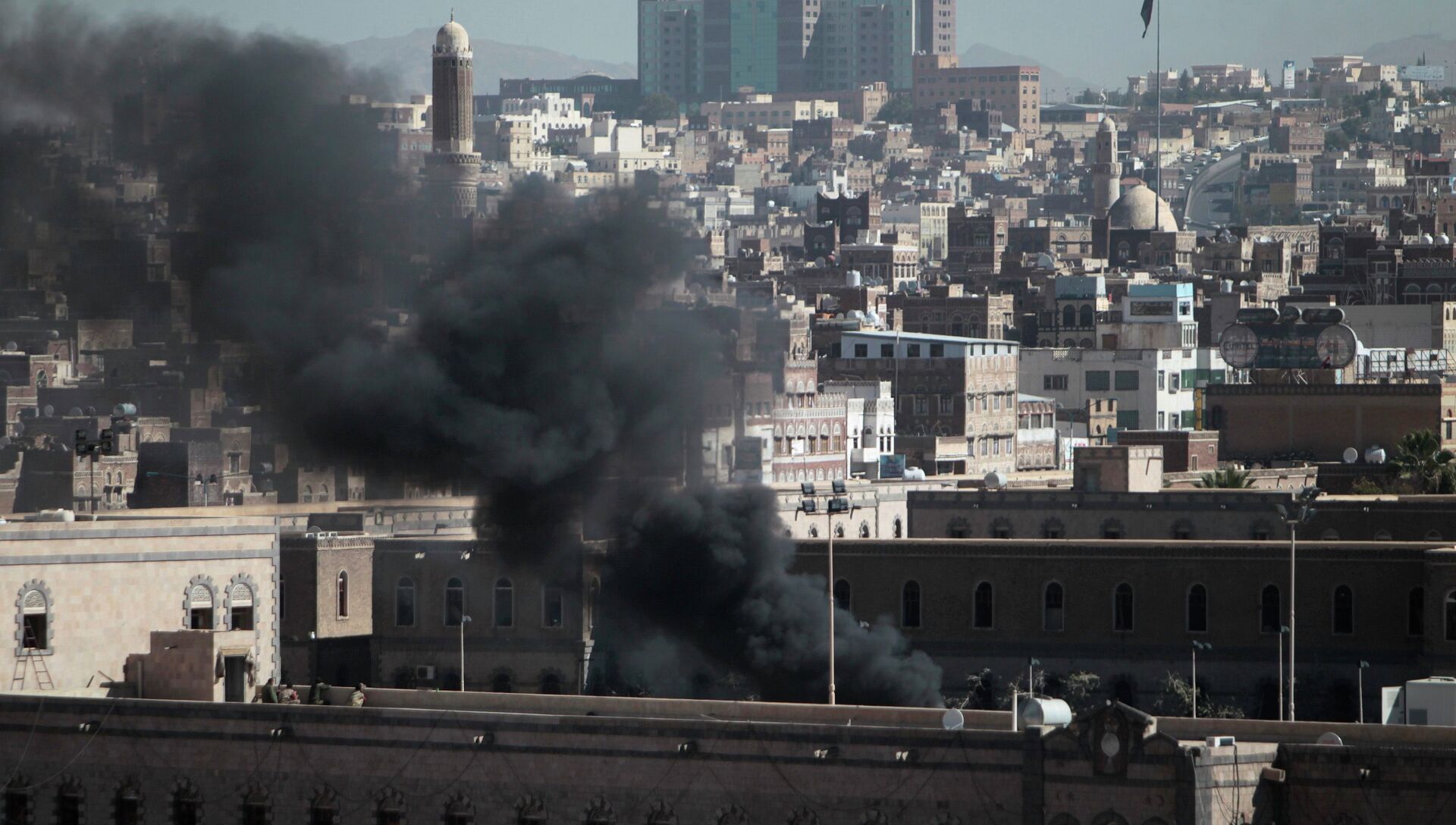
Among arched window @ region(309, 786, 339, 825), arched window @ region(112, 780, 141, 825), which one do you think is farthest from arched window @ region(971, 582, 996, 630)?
arched window @ region(112, 780, 141, 825)

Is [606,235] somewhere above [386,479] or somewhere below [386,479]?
above

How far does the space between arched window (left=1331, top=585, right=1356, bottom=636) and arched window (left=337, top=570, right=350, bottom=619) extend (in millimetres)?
23642

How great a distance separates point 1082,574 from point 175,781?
31.2 meters

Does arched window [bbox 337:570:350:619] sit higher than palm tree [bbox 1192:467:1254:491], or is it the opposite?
palm tree [bbox 1192:467:1254:491]

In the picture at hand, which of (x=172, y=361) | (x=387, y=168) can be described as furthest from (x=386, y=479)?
(x=172, y=361)

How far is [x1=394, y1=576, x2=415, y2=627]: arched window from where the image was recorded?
8325 cm

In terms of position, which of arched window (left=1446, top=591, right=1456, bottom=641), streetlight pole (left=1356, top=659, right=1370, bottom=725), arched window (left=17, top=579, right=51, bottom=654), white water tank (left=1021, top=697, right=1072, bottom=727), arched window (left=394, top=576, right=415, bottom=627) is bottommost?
streetlight pole (left=1356, top=659, right=1370, bottom=725)

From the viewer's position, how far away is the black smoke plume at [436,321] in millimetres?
70312

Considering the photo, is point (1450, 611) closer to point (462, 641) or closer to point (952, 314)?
point (462, 641)

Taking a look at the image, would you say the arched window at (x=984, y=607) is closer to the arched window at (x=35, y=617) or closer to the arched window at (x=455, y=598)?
the arched window at (x=455, y=598)

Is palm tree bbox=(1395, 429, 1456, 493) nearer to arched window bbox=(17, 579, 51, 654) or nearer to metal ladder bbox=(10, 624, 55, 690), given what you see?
arched window bbox=(17, 579, 51, 654)

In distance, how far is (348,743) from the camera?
2008 inches

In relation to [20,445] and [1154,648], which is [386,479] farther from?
[20,445]

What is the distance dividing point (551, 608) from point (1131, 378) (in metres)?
68.8
